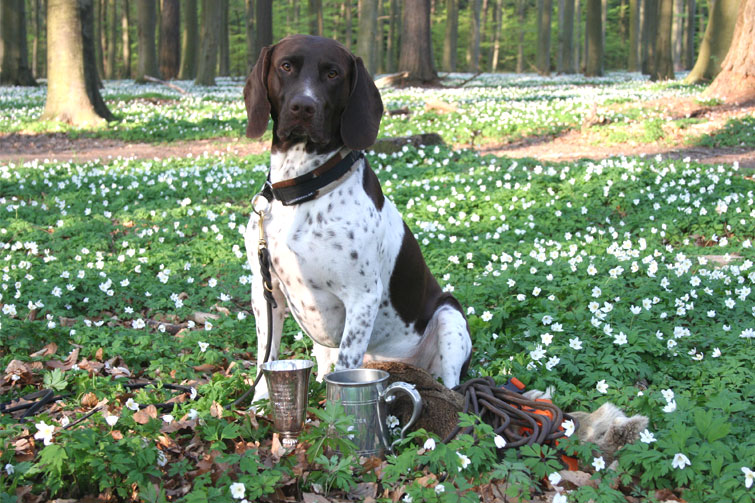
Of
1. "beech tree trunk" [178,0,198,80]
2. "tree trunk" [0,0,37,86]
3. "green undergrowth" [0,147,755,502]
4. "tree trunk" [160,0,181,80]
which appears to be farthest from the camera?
"tree trunk" [160,0,181,80]

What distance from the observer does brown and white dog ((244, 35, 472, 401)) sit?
12.4 feet

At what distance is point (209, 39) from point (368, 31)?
826 cm

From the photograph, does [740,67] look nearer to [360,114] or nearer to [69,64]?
[69,64]

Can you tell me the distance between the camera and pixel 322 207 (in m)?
3.83

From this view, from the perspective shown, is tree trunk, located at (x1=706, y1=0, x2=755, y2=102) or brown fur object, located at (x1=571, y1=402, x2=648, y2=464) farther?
tree trunk, located at (x1=706, y1=0, x2=755, y2=102)

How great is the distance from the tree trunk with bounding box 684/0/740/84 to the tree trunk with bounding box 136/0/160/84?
75.2 feet

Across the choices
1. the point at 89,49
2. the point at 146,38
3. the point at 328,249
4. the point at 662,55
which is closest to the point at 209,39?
the point at 146,38

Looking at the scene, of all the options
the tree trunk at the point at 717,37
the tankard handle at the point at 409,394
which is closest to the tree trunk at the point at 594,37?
the tree trunk at the point at 717,37

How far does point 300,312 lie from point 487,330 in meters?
1.96

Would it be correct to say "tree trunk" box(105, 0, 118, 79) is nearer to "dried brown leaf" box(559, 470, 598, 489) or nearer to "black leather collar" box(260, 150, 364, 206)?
"black leather collar" box(260, 150, 364, 206)

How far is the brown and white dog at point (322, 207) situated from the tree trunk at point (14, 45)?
25.0 metres

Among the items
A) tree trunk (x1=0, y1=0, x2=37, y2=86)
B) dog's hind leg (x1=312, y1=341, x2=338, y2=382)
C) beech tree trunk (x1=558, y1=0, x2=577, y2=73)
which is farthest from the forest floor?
beech tree trunk (x1=558, y1=0, x2=577, y2=73)

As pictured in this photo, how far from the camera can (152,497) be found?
9.04ft

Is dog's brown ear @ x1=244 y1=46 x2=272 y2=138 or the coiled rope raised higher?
dog's brown ear @ x1=244 y1=46 x2=272 y2=138
